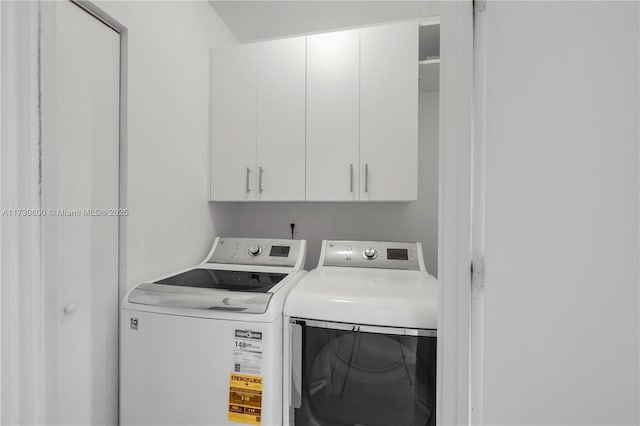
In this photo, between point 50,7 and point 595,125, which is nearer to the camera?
point 595,125

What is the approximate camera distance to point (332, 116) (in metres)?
1.57

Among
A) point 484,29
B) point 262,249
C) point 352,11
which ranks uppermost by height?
point 352,11

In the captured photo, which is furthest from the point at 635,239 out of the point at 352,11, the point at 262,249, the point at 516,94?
the point at 352,11

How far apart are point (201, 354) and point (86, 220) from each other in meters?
0.69

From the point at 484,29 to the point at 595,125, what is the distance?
0.90 ft

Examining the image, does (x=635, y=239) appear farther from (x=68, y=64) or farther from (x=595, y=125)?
(x=68, y=64)

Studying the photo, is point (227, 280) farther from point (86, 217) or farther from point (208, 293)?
point (86, 217)

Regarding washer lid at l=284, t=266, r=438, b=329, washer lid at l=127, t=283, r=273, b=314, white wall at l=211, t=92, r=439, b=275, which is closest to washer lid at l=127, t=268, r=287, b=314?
washer lid at l=127, t=283, r=273, b=314

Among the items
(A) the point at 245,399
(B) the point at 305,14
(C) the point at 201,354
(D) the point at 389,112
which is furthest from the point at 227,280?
(B) the point at 305,14

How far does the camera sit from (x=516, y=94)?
51 cm

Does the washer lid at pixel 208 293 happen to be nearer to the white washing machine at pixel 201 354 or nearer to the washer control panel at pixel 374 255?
the white washing machine at pixel 201 354

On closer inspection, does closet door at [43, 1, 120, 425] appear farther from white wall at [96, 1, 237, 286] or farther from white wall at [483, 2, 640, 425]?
white wall at [483, 2, 640, 425]

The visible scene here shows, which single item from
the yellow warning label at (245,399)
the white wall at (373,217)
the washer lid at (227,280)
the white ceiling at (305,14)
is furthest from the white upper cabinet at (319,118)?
the yellow warning label at (245,399)

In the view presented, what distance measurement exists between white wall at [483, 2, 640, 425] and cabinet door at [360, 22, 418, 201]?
962 millimetres
